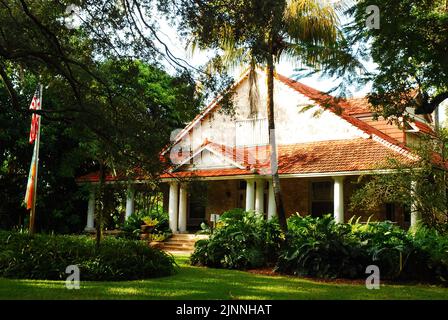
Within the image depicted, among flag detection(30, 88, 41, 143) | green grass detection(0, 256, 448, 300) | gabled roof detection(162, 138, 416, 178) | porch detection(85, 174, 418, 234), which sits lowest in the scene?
green grass detection(0, 256, 448, 300)

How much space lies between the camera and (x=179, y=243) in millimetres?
18891

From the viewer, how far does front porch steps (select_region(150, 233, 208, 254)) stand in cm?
1828

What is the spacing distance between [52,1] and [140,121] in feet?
10.6

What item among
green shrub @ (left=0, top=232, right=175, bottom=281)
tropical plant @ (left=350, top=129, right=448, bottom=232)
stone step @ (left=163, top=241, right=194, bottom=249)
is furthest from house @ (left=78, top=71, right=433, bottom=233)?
green shrub @ (left=0, top=232, right=175, bottom=281)

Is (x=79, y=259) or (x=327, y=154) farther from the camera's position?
(x=327, y=154)

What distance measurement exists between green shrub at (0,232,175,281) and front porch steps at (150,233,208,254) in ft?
21.0

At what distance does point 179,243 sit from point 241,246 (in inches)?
228

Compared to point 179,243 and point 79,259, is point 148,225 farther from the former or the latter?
point 79,259

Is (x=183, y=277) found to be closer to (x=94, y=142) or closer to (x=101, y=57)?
(x=94, y=142)

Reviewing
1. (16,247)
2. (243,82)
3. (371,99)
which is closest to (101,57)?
(16,247)

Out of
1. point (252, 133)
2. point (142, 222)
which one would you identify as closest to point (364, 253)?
point (252, 133)

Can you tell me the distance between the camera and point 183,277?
35.9ft

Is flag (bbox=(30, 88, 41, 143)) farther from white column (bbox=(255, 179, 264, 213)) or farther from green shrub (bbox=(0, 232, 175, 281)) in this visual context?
white column (bbox=(255, 179, 264, 213))

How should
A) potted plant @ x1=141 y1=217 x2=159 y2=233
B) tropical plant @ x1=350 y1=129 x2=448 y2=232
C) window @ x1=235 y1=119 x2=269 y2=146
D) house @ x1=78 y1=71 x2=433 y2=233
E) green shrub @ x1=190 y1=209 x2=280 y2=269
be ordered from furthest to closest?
1. window @ x1=235 y1=119 x2=269 y2=146
2. potted plant @ x1=141 y1=217 x2=159 y2=233
3. house @ x1=78 y1=71 x2=433 y2=233
4. green shrub @ x1=190 y1=209 x2=280 y2=269
5. tropical plant @ x1=350 y1=129 x2=448 y2=232
